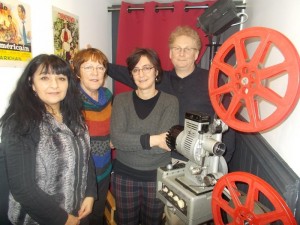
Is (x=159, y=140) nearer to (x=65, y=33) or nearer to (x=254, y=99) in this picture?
(x=254, y=99)

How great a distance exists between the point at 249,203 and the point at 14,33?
4.55ft

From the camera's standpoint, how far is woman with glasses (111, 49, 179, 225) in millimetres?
1361

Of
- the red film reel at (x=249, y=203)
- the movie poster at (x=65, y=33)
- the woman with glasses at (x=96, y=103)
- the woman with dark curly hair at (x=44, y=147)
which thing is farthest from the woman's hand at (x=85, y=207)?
the movie poster at (x=65, y=33)

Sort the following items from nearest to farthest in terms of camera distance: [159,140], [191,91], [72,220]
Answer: [72,220] → [159,140] → [191,91]

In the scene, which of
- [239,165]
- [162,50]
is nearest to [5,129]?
[239,165]

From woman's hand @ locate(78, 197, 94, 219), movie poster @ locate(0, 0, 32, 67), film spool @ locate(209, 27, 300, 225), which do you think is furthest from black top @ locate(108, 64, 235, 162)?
movie poster @ locate(0, 0, 32, 67)

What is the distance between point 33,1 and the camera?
4.48 ft

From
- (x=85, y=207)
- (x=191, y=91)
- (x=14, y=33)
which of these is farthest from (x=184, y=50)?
(x=85, y=207)

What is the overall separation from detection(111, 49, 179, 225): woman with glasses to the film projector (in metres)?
0.20

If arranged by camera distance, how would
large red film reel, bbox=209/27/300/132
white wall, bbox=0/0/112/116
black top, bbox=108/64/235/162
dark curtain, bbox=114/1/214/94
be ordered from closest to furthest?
large red film reel, bbox=209/27/300/132
white wall, bbox=0/0/112/116
black top, bbox=108/64/235/162
dark curtain, bbox=114/1/214/94

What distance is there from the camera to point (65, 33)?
1.71 meters

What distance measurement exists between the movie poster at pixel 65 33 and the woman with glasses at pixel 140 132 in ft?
→ 1.93

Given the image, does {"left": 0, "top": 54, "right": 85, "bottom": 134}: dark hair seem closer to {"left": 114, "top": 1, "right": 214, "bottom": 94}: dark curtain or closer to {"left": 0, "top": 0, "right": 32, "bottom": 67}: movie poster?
{"left": 0, "top": 0, "right": 32, "bottom": 67}: movie poster

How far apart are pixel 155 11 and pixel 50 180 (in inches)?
75.2
